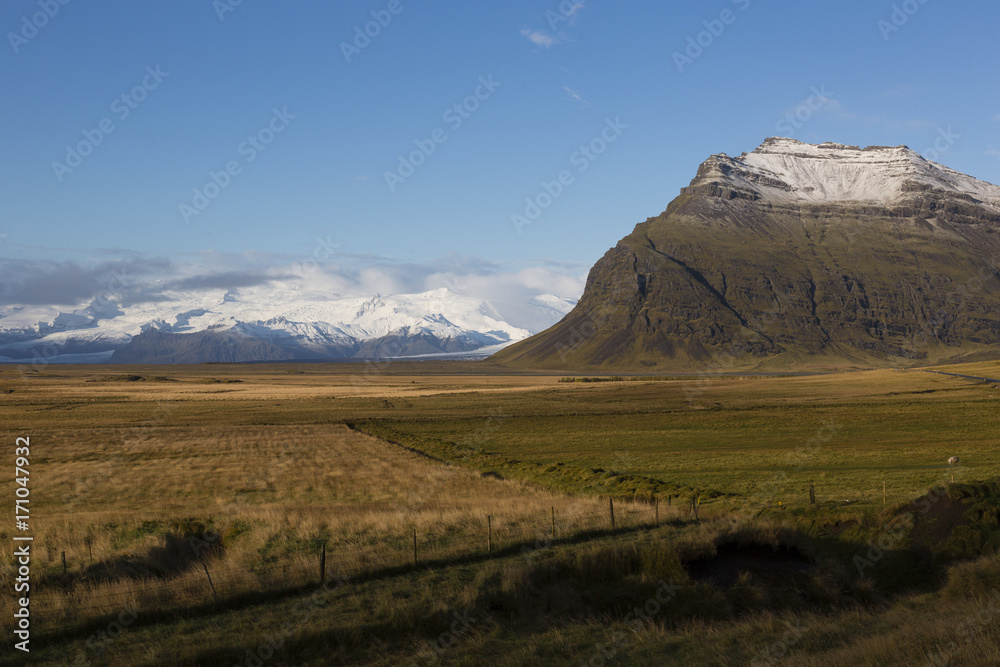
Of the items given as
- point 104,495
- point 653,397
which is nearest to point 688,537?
point 104,495

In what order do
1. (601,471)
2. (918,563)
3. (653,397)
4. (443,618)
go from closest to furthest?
(443,618), (918,563), (601,471), (653,397)

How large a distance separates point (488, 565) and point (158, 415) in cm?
8951

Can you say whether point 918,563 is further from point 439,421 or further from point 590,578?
point 439,421

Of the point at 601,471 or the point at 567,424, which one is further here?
the point at 567,424

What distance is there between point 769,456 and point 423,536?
34.2m

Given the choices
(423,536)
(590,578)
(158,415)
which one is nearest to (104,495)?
(423,536)

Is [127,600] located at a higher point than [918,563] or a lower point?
higher

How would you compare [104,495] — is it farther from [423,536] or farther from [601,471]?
[601,471]

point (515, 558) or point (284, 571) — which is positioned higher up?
point (284, 571)

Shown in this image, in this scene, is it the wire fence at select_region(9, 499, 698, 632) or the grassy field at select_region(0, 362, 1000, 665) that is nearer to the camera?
the grassy field at select_region(0, 362, 1000, 665)

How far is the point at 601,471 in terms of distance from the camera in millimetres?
42531

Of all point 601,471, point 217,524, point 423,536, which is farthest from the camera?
point 601,471

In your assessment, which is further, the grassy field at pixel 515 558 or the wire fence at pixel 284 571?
the wire fence at pixel 284 571

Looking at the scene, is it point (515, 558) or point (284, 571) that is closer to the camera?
point (284, 571)
